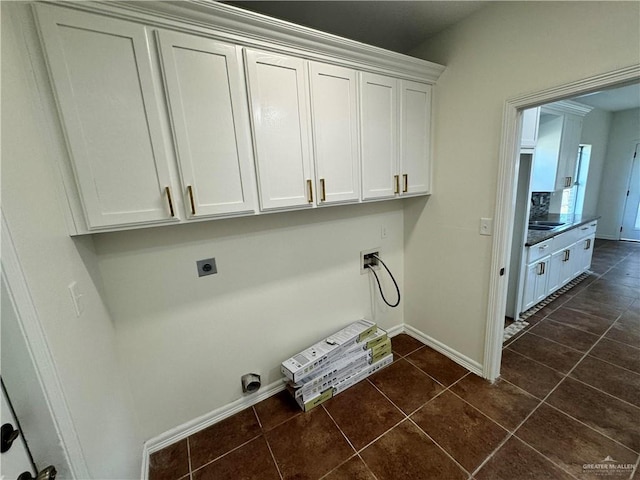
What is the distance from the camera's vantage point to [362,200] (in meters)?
1.83

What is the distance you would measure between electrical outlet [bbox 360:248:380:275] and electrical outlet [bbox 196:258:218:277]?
1228mm

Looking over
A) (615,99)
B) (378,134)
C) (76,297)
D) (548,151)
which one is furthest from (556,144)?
(76,297)

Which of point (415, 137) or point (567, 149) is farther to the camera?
point (567, 149)

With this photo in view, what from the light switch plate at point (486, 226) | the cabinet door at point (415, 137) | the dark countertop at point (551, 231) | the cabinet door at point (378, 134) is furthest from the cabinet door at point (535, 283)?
the cabinet door at point (378, 134)

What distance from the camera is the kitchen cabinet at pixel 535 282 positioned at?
272cm

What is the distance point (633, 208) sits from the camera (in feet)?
16.9

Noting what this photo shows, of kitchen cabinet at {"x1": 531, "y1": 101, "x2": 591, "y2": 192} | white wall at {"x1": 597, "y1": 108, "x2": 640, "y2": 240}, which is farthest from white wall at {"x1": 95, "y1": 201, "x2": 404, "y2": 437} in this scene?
white wall at {"x1": 597, "y1": 108, "x2": 640, "y2": 240}

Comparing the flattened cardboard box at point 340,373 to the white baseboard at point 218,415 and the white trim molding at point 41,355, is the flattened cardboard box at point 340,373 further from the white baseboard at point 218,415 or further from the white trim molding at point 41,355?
the white trim molding at point 41,355

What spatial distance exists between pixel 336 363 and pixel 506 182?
1.76m

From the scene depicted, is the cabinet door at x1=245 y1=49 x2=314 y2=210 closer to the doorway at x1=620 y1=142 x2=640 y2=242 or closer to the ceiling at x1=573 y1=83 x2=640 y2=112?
the ceiling at x1=573 y1=83 x2=640 y2=112

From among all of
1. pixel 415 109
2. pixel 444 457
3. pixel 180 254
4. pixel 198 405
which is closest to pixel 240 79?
pixel 180 254

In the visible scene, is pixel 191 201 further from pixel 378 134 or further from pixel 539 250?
pixel 539 250

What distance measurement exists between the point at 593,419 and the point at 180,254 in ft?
9.05

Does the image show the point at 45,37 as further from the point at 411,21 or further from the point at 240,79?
the point at 411,21
